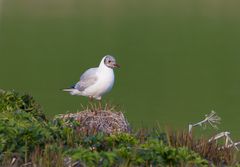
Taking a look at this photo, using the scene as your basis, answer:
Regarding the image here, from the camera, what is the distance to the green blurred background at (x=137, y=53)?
2344 centimetres

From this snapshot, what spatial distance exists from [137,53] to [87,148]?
3233 centimetres

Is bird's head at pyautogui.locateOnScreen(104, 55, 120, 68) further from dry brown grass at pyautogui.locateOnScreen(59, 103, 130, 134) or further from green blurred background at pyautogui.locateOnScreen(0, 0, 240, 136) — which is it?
dry brown grass at pyautogui.locateOnScreen(59, 103, 130, 134)

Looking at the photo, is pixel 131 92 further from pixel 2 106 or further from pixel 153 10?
pixel 153 10

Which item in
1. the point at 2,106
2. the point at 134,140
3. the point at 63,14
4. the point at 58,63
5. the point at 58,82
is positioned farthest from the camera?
the point at 63,14

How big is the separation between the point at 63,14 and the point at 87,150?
55.4 m

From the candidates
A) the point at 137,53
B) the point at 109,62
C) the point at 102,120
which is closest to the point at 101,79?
the point at 109,62

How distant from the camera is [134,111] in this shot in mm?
21703

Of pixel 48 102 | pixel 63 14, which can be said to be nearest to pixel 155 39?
pixel 63 14

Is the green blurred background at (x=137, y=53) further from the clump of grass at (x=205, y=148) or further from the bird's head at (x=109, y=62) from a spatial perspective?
the clump of grass at (x=205, y=148)

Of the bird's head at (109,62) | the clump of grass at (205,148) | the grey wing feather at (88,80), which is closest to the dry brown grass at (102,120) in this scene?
the clump of grass at (205,148)

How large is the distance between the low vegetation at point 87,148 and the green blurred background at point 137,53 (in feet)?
13.4

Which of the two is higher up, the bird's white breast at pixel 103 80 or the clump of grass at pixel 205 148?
the bird's white breast at pixel 103 80

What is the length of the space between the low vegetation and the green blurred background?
13.4 feet

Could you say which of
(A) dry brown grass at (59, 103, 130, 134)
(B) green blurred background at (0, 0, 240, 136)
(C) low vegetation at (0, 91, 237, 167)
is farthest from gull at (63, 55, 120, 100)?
(C) low vegetation at (0, 91, 237, 167)
